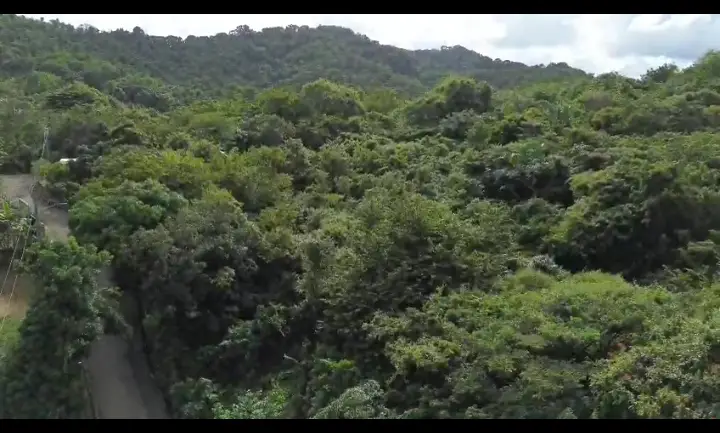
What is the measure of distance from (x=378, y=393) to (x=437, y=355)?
0.97 metres

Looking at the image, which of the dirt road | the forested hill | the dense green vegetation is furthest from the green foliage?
the forested hill

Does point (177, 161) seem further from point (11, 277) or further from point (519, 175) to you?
point (519, 175)

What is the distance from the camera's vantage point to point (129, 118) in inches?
763

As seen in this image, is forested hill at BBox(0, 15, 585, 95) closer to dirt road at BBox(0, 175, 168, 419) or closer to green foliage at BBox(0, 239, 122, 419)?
dirt road at BBox(0, 175, 168, 419)

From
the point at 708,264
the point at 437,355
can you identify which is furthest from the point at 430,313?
the point at 708,264

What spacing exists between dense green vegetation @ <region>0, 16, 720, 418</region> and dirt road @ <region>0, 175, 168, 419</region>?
0.44 metres

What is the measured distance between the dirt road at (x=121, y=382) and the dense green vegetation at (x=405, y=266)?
1.44ft

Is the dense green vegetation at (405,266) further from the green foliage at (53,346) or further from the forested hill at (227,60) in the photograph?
the forested hill at (227,60)

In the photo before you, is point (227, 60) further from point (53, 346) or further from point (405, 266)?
point (405, 266)

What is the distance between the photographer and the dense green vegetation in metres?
7.95

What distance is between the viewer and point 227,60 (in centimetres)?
5434

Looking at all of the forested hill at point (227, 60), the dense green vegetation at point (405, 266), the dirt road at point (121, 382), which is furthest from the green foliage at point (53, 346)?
the forested hill at point (227, 60)

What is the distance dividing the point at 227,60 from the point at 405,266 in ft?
157

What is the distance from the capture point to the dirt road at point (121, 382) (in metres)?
10.9
